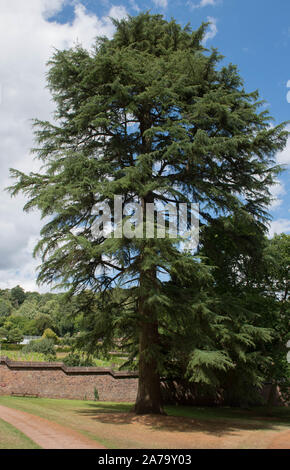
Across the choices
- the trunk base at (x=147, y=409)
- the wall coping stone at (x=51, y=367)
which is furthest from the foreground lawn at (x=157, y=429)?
the wall coping stone at (x=51, y=367)

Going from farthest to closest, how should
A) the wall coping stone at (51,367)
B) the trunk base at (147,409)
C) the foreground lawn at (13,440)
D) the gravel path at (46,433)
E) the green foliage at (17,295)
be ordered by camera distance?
the green foliage at (17,295)
the wall coping stone at (51,367)
the trunk base at (147,409)
the gravel path at (46,433)
the foreground lawn at (13,440)

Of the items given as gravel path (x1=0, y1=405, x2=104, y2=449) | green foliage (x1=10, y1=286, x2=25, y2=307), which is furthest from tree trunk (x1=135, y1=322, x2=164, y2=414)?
green foliage (x1=10, y1=286, x2=25, y2=307)

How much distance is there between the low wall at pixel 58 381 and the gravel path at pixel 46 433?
737 centimetres

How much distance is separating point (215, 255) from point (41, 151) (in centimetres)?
841

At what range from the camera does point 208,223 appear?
631 inches

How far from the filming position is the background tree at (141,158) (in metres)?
12.6

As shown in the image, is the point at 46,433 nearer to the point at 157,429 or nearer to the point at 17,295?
the point at 157,429

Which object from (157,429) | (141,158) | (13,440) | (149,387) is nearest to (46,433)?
(13,440)

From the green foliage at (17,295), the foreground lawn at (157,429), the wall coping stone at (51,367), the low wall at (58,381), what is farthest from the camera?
the green foliage at (17,295)

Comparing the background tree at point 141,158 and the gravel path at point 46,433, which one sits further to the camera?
the background tree at point 141,158

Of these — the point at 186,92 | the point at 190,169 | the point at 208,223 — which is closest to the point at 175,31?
the point at 186,92

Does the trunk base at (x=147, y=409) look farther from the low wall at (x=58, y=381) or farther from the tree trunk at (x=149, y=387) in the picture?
the low wall at (x=58, y=381)

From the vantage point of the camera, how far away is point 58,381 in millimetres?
20438
